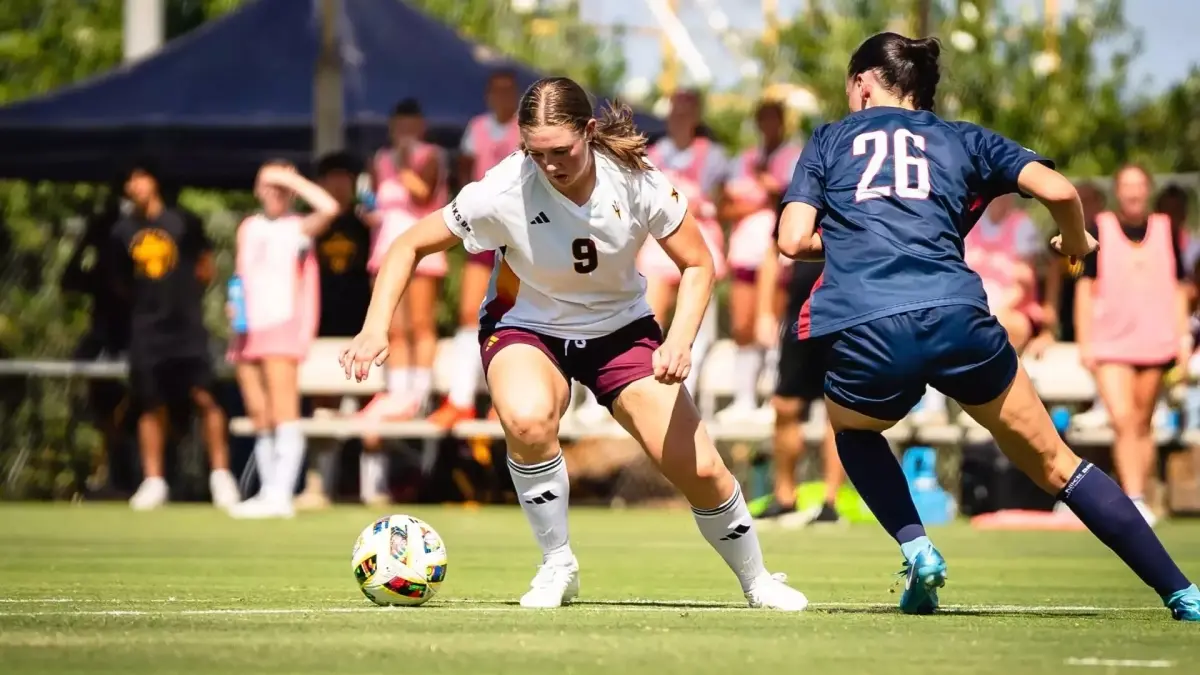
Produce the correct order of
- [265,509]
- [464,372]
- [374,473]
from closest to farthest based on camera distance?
[265,509] < [464,372] < [374,473]

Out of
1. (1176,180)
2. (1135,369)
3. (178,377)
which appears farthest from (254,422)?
(1176,180)

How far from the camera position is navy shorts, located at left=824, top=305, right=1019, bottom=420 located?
7219 mm

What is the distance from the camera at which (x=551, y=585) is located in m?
7.79

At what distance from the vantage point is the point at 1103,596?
8.90 metres

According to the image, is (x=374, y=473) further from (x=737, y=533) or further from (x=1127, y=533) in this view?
(x=1127, y=533)

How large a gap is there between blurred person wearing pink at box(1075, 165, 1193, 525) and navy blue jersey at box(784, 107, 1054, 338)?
280 inches

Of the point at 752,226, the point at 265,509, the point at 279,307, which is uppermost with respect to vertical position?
the point at 752,226

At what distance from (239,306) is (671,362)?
361 inches

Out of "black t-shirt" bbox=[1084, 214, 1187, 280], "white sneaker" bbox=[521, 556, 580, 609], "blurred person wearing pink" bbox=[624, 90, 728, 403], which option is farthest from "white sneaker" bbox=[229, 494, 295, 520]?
"white sneaker" bbox=[521, 556, 580, 609]

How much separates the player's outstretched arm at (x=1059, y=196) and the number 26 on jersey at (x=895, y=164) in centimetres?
33

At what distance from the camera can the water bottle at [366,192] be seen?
17312 mm

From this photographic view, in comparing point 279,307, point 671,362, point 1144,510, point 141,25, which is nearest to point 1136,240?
point 1144,510

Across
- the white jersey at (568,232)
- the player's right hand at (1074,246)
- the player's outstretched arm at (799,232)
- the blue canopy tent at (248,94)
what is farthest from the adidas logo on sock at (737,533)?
the blue canopy tent at (248,94)

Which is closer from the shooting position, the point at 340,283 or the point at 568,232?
the point at 568,232
